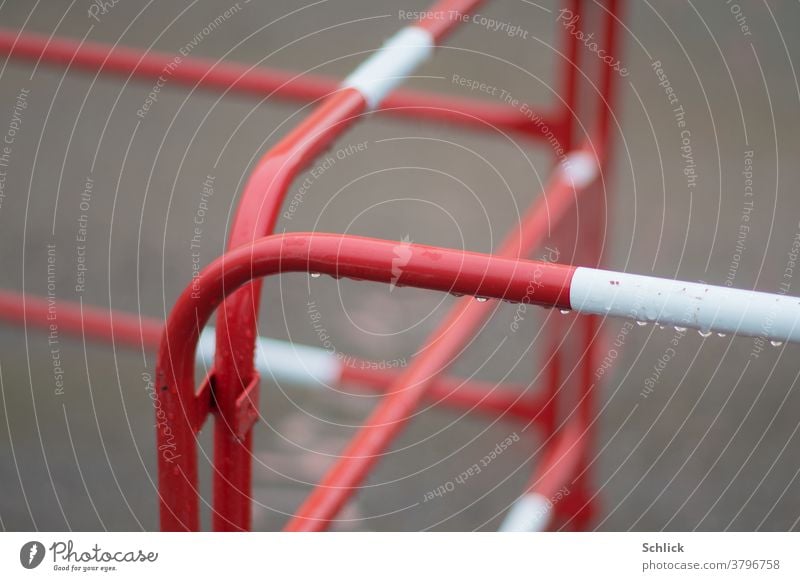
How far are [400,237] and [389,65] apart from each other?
0.98 metres

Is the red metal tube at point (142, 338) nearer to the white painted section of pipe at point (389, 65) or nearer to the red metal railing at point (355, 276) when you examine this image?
the red metal railing at point (355, 276)

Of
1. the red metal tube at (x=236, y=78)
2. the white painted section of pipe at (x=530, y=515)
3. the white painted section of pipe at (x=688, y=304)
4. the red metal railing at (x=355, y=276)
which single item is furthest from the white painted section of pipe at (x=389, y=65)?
the white painted section of pipe at (x=530, y=515)

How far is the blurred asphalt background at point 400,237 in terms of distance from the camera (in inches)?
46.8

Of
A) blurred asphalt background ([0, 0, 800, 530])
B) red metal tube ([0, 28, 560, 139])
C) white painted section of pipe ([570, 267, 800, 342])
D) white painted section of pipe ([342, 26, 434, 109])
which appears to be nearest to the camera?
white painted section of pipe ([570, 267, 800, 342])

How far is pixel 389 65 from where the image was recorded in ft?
2.10

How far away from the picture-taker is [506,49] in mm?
2066

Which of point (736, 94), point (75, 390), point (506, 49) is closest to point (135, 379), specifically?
point (75, 390)

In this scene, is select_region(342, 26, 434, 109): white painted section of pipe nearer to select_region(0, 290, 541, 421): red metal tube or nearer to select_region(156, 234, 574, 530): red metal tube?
select_region(156, 234, 574, 530): red metal tube

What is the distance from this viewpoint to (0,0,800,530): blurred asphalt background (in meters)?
1.19

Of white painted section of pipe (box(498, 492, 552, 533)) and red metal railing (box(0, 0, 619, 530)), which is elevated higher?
red metal railing (box(0, 0, 619, 530))

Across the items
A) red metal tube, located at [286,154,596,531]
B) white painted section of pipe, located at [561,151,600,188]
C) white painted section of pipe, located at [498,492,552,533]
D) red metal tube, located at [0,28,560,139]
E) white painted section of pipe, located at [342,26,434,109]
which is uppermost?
red metal tube, located at [0,28,560,139]

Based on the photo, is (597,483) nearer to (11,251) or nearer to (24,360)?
(24,360)

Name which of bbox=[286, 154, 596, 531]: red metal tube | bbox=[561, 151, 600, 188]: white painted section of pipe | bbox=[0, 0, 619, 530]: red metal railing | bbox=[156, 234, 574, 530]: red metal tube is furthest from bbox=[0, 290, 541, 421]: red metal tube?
bbox=[156, 234, 574, 530]: red metal tube

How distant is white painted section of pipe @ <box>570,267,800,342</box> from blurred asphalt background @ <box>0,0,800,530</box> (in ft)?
2.00
